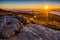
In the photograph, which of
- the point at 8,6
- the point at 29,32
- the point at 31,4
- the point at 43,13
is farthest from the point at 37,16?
the point at 29,32

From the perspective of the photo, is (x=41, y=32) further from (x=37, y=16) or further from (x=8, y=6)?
(x=8, y=6)

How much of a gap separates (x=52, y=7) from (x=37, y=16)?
0.28 metres

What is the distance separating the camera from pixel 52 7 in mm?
1744

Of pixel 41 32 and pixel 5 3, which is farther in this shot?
pixel 5 3

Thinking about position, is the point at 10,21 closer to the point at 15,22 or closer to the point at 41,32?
the point at 15,22

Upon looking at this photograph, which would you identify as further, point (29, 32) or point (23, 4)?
point (23, 4)

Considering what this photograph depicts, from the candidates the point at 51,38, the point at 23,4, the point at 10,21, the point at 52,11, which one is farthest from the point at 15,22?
the point at 52,11

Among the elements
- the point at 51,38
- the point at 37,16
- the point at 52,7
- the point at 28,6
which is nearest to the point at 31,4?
the point at 28,6

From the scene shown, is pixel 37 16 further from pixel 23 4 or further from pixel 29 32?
pixel 29 32

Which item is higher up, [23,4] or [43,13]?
[23,4]

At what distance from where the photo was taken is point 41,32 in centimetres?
124

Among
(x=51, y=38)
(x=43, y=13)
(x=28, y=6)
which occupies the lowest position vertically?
(x=51, y=38)

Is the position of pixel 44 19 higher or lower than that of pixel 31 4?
lower

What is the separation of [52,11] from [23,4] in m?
0.49
